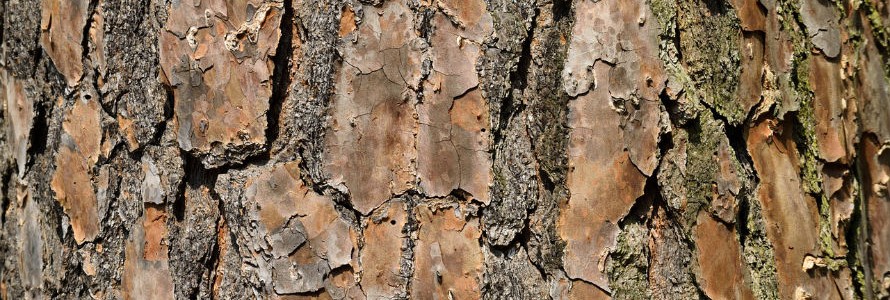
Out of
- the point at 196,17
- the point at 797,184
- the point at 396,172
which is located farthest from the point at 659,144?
the point at 196,17

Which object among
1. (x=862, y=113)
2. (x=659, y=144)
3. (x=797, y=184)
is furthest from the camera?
(x=862, y=113)

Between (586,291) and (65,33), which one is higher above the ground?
(65,33)

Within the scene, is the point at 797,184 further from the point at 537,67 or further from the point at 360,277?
the point at 360,277

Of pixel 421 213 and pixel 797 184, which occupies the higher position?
pixel 797 184

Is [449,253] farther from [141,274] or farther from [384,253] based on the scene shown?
[141,274]

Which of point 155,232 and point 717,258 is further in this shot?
point 155,232

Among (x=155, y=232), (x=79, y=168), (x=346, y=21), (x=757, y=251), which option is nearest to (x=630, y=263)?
(x=757, y=251)

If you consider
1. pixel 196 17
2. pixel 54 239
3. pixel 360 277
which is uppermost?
pixel 196 17

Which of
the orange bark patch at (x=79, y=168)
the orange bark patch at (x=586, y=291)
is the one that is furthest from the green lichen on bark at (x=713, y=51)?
the orange bark patch at (x=79, y=168)

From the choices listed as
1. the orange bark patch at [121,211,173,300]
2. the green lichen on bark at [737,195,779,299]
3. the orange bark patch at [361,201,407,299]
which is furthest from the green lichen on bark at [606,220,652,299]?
the orange bark patch at [121,211,173,300]
